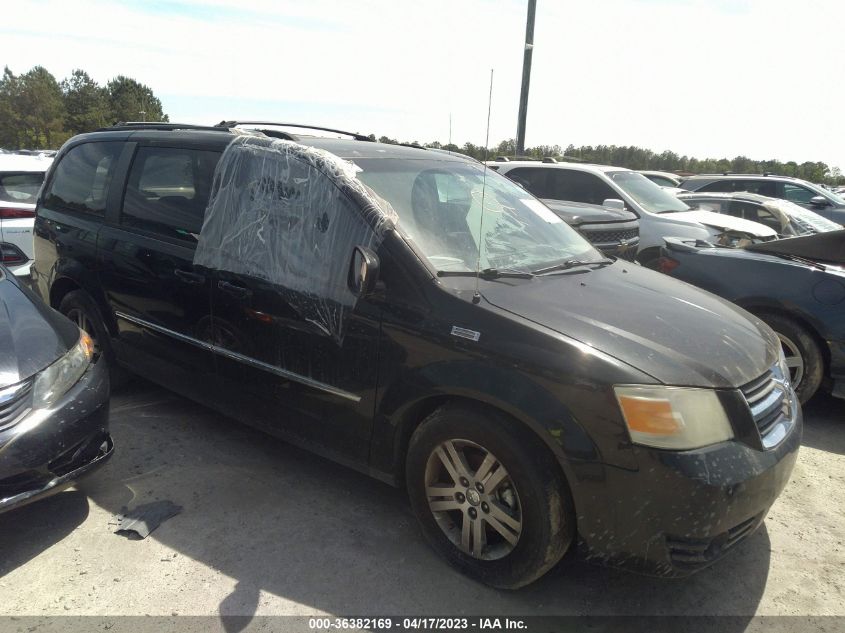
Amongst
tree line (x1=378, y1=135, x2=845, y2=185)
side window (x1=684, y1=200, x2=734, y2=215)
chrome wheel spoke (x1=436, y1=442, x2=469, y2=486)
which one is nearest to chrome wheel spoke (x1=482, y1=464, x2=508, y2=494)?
chrome wheel spoke (x1=436, y1=442, x2=469, y2=486)

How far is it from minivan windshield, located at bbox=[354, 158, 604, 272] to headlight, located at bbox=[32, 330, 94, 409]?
1.69 meters

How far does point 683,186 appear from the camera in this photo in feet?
45.9

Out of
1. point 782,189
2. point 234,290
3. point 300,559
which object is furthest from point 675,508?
point 782,189

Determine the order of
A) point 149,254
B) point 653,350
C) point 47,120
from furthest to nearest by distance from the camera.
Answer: point 47,120
point 149,254
point 653,350

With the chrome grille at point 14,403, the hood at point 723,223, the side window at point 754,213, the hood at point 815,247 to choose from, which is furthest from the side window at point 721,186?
the chrome grille at point 14,403

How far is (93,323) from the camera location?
4426mm

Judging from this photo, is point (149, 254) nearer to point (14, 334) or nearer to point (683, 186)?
point (14, 334)

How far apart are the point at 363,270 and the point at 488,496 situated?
1061 mm

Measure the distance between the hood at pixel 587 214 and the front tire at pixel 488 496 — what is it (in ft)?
14.8

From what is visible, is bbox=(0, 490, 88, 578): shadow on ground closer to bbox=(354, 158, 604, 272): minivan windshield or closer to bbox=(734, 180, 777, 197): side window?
bbox=(354, 158, 604, 272): minivan windshield

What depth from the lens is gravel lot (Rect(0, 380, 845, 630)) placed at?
2613mm

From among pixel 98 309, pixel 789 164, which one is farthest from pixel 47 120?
pixel 98 309

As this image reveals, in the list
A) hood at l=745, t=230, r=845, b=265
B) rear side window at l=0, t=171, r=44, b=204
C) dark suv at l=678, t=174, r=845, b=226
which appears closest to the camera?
hood at l=745, t=230, r=845, b=265

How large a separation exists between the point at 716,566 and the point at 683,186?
1256 cm
